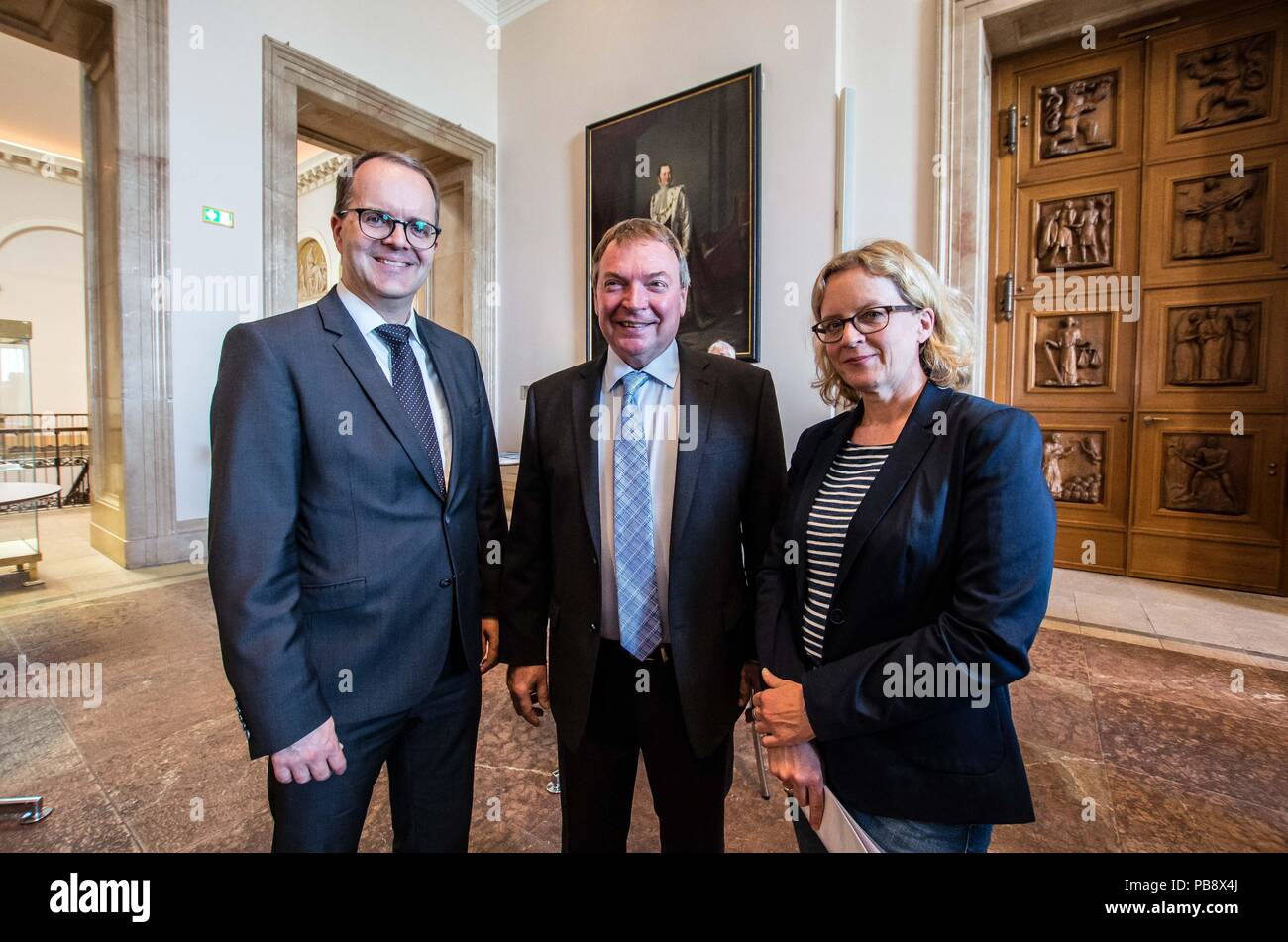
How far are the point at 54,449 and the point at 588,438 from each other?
15.7 metres

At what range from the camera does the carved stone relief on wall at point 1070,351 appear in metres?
4.60

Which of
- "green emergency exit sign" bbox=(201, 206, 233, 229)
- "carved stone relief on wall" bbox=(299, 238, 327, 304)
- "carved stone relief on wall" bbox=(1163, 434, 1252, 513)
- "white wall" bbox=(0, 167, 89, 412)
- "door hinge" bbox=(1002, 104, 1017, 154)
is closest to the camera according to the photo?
"carved stone relief on wall" bbox=(1163, 434, 1252, 513)

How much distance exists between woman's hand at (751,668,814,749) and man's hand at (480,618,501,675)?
28.2 inches

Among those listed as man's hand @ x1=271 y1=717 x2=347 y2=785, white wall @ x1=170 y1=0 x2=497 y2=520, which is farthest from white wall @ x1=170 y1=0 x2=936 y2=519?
man's hand @ x1=271 y1=717 x2=347 y2=785

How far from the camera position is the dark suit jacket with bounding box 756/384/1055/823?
1.05m

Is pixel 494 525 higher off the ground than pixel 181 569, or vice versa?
pixel 494 525

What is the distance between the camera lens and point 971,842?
3.71 feet

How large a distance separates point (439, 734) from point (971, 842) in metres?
1.15

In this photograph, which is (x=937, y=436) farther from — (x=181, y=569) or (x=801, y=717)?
(x=181, y=569)

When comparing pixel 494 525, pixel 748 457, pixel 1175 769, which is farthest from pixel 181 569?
pixel 1175 769

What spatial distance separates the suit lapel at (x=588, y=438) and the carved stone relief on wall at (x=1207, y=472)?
4.96 m

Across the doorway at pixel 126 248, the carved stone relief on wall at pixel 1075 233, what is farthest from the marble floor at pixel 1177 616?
the doorway at pixel 126 248

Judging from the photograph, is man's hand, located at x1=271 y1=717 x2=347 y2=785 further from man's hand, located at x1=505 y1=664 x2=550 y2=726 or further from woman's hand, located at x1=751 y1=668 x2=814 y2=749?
woman's hand, located at x1=751 y1=668 x2=814 y2=749
